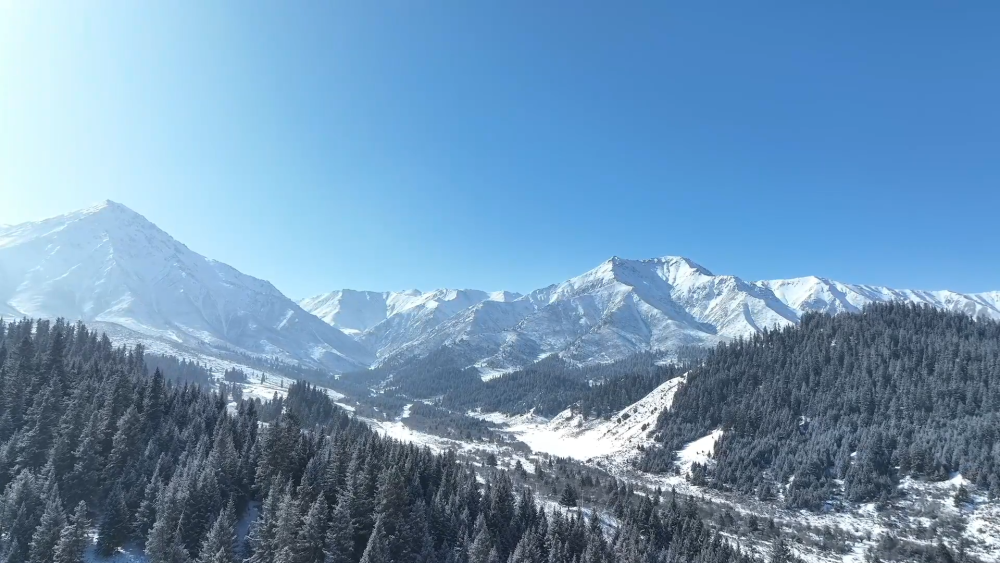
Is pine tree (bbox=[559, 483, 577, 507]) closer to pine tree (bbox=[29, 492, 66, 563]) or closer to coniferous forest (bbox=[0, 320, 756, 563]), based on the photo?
coniferous forest (bbox=[0, 320, 756, 563])

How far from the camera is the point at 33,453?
78.8 m

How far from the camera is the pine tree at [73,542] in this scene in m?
58.2

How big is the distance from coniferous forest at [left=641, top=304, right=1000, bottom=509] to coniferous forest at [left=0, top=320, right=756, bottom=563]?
59405mm

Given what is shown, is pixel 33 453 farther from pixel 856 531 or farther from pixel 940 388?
pixel 940 388

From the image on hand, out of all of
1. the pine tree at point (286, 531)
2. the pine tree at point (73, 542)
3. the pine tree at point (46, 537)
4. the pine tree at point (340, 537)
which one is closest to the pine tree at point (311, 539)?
the pine tree at point (286, 531)

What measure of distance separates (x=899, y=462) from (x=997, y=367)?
217 ft

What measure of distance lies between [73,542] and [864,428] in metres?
198

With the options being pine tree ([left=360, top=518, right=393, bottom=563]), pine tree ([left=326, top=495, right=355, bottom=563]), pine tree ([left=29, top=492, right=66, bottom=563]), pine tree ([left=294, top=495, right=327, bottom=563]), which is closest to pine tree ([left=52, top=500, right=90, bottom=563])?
pine tree ([left=29, top=492, right=66, bottom=563])

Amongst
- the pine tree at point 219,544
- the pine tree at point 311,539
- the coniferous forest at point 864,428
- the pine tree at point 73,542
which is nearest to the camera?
the pine tree at point 73,542

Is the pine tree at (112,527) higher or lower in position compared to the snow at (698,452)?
lower

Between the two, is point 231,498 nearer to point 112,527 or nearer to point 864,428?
point 112,527

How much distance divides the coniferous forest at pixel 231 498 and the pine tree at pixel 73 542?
18 cm

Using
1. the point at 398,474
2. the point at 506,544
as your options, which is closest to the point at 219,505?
the point at 398,474

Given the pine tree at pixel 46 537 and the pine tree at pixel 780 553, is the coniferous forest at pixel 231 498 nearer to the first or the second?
the pine tree at pixel 46 537
